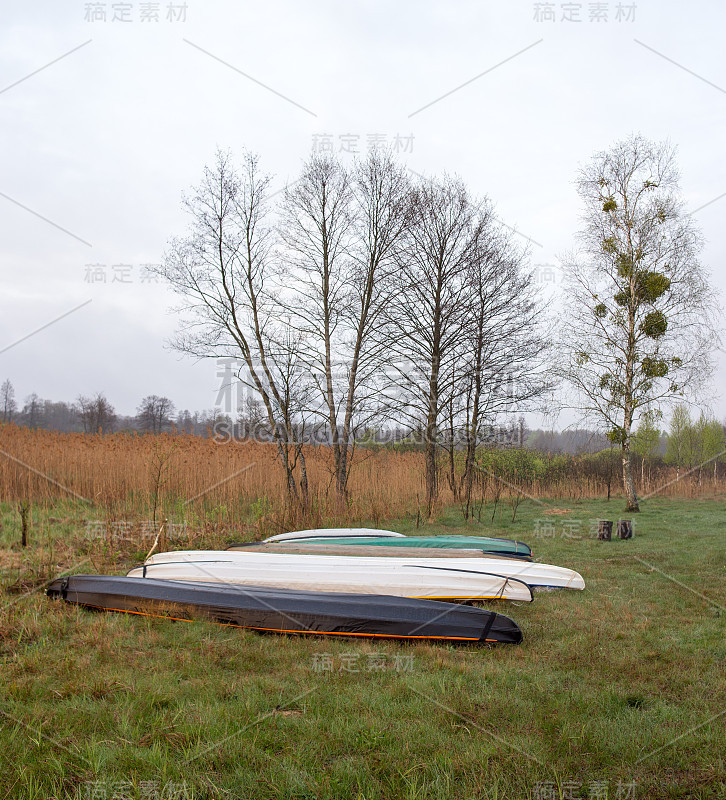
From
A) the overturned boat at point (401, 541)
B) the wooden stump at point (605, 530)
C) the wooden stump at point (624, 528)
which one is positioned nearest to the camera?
the overturned boat at point (401, 541)

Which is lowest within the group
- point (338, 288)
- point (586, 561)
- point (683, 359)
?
point (586, 561)

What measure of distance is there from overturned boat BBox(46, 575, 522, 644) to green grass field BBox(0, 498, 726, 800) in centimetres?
Result: 15

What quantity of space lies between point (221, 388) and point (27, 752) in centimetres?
940

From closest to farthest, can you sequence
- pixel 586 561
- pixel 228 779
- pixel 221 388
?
pixel 228 779
pixel 586 561
pixel 221 388

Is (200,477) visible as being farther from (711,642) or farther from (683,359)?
(683,359)

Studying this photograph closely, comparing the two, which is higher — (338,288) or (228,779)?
(338,288)

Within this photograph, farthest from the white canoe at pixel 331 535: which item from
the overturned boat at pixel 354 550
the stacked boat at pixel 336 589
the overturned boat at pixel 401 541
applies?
the stacked boat at pixel 336 589

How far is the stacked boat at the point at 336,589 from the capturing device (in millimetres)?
4430

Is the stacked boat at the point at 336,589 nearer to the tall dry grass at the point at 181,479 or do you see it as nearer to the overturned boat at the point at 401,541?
the overturned boat at the point at 401,541

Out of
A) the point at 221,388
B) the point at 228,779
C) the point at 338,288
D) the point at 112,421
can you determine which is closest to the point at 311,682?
the point at 228,779

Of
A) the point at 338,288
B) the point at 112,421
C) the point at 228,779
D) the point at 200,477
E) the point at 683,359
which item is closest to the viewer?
the point at 228,779

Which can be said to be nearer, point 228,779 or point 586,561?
point 228,779

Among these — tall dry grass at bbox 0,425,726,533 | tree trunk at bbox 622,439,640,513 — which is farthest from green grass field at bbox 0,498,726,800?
tree trunk at bbox 622,439,640,513

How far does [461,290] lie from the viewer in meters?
13.6
